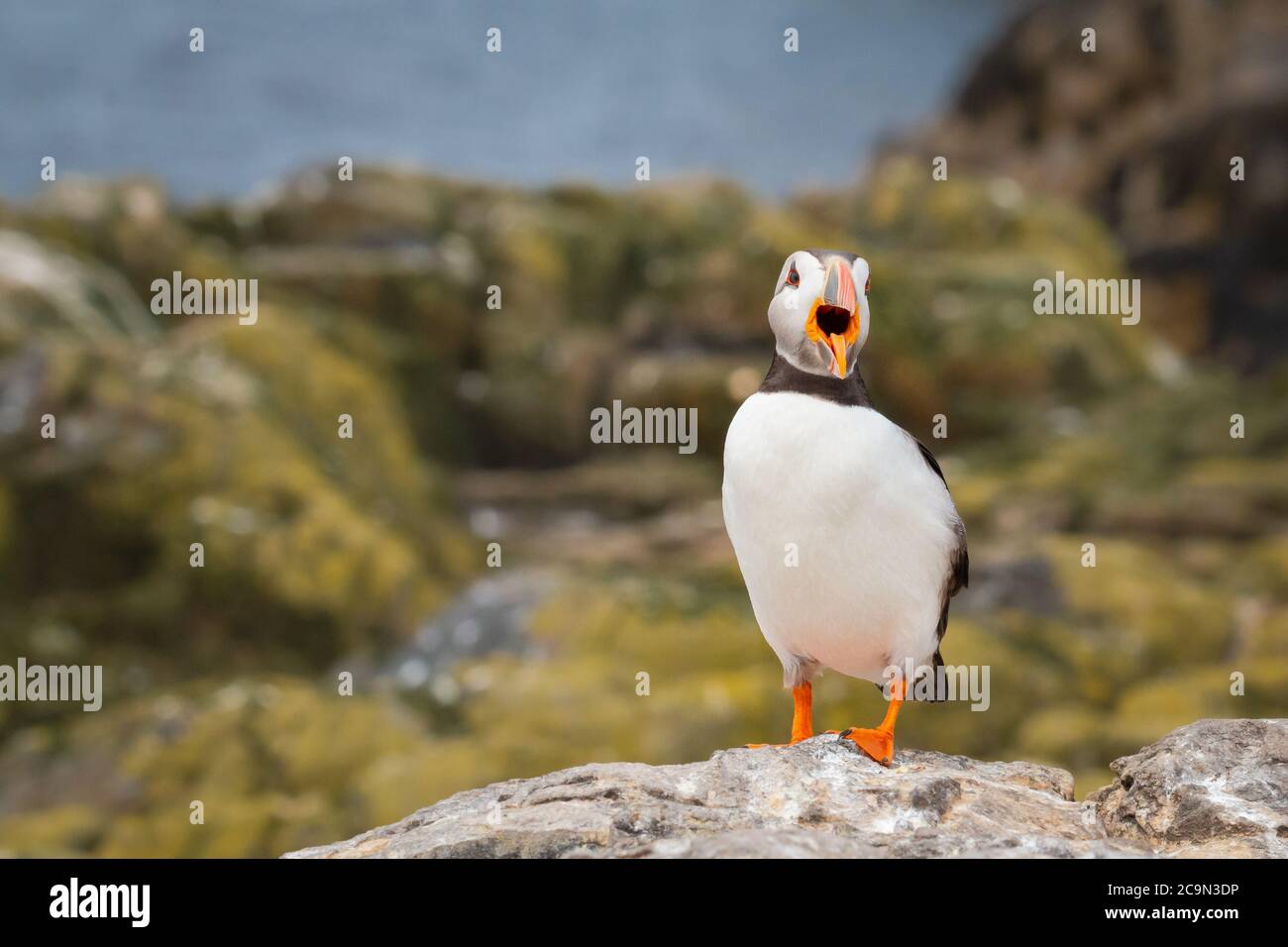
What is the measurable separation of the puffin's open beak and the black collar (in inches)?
3.2

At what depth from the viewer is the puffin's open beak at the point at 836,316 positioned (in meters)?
4.90

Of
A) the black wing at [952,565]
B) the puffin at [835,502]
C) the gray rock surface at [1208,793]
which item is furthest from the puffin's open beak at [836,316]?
the gray rock surface at [1208,793]

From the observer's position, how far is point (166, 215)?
2664 cm

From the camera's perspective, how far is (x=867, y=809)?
15.5ft

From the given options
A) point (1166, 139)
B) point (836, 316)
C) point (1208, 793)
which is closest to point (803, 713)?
point (1208, 793)

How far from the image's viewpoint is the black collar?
16.7 feet

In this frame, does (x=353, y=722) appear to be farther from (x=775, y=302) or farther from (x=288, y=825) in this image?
(x=775, y=302)

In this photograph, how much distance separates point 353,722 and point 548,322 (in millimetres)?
13558

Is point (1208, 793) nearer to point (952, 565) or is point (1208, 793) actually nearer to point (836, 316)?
point (952, 565)

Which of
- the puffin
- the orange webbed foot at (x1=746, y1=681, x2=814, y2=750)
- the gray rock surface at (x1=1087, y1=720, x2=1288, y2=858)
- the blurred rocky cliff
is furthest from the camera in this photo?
the blurred rocky cliff

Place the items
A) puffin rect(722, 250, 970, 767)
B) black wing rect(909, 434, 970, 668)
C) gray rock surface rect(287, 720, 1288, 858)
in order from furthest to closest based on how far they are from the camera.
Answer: black wing rect(909, 434, 970, 668) < puffin rect(722, 250, 970, 767) < gray rock surface rect(287, 720, 1288, 858)

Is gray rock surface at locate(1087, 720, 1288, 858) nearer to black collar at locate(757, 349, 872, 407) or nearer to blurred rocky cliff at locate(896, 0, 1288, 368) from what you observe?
black collar at locate(757, 349, 872, 407)

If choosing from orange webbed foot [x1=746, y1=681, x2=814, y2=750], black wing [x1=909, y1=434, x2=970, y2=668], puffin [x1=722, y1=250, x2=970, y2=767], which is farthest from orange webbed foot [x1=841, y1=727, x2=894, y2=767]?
black wing [x1=909, y1=434, x2=970, y2=668]
